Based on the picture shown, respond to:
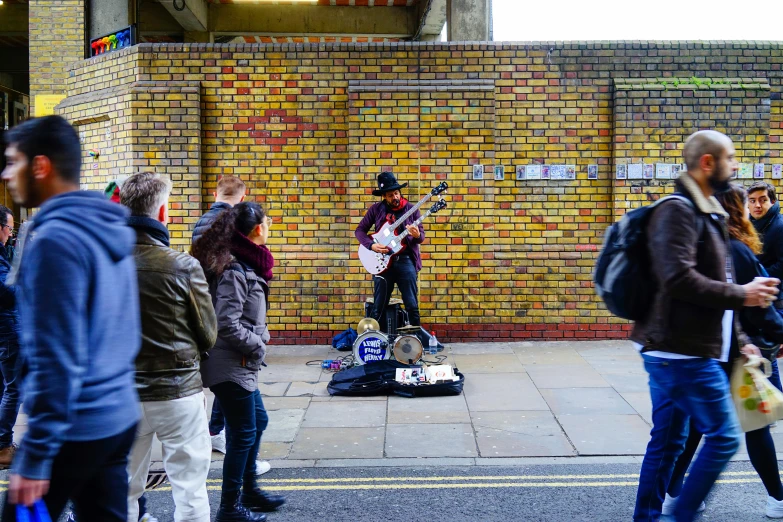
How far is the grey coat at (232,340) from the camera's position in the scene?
13.0 feet

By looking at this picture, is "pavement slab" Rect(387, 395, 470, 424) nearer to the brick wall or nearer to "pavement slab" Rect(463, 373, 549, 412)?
"pavement slab" Rect(463, 373, 549, 412)

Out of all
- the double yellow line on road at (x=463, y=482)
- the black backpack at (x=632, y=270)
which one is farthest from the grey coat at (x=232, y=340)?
the black backpack at (x=632, y=270)

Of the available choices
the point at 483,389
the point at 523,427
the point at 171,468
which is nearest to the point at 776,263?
the point at 523,427

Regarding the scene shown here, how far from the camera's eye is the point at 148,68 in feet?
32.1

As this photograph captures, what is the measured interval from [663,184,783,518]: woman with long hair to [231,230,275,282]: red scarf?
2.43 metres

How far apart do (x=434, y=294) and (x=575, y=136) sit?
277 cm

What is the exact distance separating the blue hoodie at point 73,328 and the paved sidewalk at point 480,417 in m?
3.20

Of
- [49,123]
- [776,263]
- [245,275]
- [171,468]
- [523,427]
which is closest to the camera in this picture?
[49,123]

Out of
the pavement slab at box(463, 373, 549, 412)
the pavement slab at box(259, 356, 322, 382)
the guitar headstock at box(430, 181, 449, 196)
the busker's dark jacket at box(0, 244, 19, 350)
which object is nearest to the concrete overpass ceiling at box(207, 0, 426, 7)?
the guitar headstock at box(430, 181, 449, 196)

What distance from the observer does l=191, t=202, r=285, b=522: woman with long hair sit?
13.1 feet

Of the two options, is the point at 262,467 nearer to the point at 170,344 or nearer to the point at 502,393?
the point at 170,344

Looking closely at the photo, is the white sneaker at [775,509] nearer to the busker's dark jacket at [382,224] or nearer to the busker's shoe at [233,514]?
the busker's shoe at [233,514]

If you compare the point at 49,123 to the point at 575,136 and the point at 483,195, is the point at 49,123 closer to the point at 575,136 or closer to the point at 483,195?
the point at 483,195

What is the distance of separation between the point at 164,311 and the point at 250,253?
0.81 m
